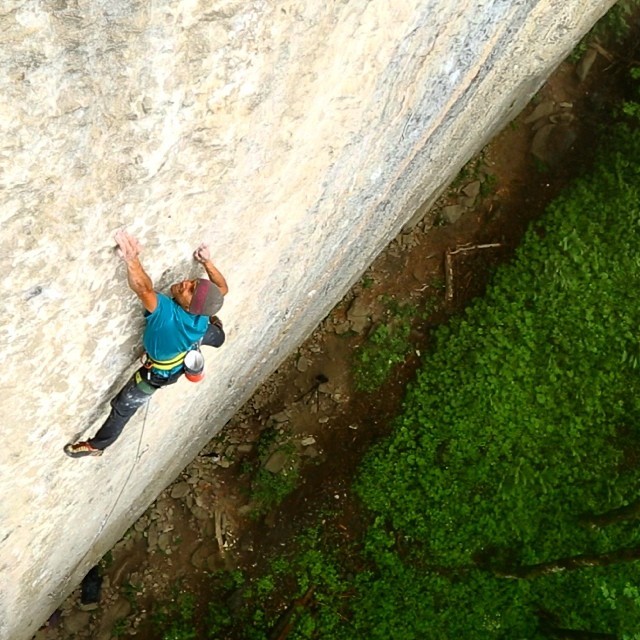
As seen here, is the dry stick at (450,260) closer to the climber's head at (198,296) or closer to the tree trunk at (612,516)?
the tree trunk at (612,516)

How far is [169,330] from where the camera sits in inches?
89.3

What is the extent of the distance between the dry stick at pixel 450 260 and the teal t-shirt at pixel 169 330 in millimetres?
3522

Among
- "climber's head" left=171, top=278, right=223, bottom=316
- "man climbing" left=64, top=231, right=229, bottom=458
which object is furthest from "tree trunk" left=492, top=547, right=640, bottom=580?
"climber's head" left=171, top=278, right=223, bottom=316

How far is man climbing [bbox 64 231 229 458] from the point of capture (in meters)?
2.05

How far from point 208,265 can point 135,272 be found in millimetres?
418

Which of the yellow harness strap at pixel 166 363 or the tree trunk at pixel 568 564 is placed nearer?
the yellow harness strap at pixel 166 363

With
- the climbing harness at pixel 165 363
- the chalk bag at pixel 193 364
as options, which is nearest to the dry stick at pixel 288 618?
the chalk bag at pixel 193 364

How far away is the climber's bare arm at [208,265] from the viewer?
2.31 m

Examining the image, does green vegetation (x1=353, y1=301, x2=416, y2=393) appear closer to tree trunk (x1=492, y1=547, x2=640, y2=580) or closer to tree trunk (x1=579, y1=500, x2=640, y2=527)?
tree trunk (x1=492, y1=547, x2=640, y2=580)

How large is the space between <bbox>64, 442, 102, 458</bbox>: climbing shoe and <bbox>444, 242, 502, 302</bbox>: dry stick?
367 centimetres

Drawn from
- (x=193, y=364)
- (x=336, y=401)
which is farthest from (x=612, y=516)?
(x=193, y=364)

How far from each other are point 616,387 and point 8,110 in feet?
16.8

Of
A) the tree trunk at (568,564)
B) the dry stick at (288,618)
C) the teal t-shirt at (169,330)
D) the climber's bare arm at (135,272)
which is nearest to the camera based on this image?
the climber's bare arm at (135,272)

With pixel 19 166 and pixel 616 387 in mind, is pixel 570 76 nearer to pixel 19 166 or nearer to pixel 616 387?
pixel 616 387
